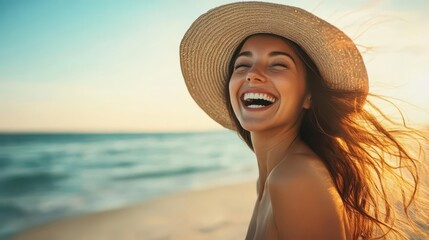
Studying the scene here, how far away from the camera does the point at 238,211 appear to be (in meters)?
7.36

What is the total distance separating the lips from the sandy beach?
3.59m

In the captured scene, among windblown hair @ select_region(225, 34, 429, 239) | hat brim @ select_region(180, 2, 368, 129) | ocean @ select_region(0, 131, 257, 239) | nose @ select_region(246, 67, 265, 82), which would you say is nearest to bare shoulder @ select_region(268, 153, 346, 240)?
windblown hair @ select_region(225, 34, 429, 239)

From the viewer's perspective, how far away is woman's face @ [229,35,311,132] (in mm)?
2398

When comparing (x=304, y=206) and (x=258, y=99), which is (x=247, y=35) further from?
(x=304, y=206)

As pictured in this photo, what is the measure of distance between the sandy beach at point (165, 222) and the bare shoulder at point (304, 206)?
12.9 ft

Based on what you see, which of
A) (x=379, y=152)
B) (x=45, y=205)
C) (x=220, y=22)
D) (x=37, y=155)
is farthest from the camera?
(x=37, y=155)

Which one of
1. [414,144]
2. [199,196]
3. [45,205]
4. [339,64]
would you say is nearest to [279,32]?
[339,64]

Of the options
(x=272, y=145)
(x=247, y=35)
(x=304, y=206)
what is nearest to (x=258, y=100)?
(x=272, y=145)

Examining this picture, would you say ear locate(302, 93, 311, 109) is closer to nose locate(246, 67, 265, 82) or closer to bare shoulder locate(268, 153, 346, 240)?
nose locate(246, 67, 265, 82)

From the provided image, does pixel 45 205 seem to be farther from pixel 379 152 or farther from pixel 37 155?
pixel 37 155

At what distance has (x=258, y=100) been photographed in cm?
246

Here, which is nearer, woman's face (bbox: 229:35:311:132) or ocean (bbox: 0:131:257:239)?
woman's face (bbox: 229:35:311:132)

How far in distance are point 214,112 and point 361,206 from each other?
1.45 meters

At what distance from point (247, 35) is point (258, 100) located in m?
0.55
